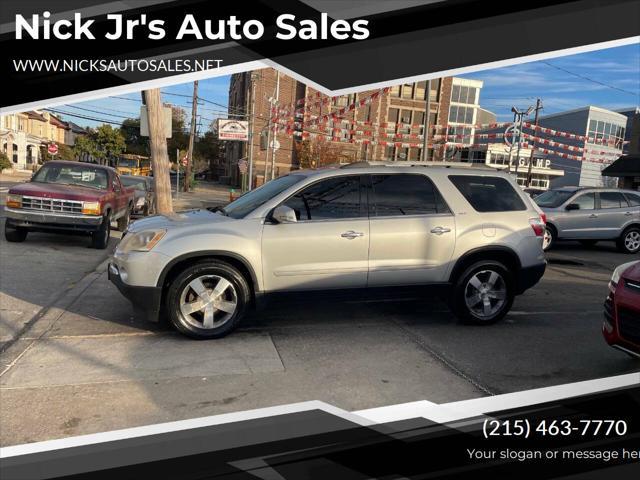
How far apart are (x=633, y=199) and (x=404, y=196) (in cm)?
1059

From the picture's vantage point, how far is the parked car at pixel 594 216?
40.6 feet

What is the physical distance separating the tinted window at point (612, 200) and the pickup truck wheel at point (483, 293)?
894cm

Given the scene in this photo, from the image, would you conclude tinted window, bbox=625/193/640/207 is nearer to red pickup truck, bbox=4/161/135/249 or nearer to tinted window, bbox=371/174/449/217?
tinted window, bbox=371/174/449/217

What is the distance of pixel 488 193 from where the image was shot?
5.70m

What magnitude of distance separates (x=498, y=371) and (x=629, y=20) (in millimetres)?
10187

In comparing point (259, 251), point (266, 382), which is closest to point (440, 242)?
point (259, 251)

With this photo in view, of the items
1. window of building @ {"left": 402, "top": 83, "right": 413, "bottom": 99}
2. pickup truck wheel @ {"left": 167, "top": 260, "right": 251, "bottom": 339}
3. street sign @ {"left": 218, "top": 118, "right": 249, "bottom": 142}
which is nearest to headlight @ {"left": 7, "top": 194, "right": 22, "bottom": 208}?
pickup truck wheel @ {"left": 167, "top": 260, "right": 251, "bottom": 339}

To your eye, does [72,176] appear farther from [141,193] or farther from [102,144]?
[102,144]

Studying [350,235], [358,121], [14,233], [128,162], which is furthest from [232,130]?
[358,121]

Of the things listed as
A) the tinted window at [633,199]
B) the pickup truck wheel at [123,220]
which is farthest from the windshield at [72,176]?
the tinted window at [633,199]

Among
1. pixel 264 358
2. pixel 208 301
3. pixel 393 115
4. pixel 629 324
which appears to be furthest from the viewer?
pixel 393 115

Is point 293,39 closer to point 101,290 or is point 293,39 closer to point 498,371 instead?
point 101,290

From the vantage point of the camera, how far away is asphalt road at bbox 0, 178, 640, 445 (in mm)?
3521

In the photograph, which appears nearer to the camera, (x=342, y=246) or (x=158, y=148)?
(x=342, y=246)
